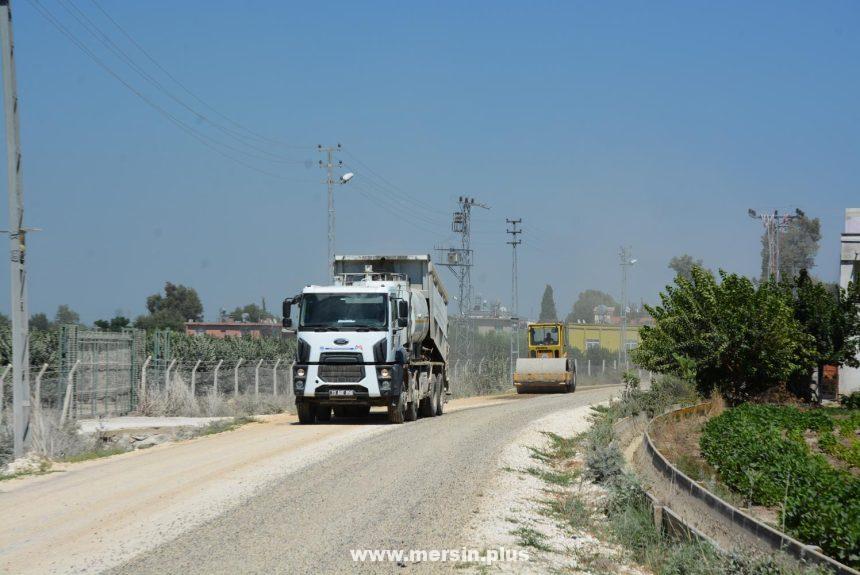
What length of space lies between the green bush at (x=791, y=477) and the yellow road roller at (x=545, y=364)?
22334 millimetres

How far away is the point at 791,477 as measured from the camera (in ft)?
45.0

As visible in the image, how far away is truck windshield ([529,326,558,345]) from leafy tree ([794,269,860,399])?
1682 cm

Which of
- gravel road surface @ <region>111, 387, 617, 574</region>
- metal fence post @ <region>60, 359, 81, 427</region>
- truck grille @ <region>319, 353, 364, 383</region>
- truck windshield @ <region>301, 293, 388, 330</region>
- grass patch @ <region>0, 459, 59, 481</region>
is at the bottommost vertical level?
grass patch @ <region>0, 459, 59, 481</region>

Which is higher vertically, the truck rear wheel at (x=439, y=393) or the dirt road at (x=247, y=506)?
the truck rear wheel at (x=439, y=393)

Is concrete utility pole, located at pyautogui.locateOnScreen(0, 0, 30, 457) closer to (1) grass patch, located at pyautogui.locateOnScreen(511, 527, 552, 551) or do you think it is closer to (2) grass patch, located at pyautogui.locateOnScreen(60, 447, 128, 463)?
(2) grass patch, located at pyautogui.locateOnScreen(60, 447, 128, 463)

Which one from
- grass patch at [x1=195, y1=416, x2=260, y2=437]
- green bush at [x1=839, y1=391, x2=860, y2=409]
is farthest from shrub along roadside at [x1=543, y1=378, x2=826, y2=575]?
green bush at [x1=839, y1=391, x2=860, y2=409]

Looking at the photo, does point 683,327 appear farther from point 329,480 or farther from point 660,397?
point 329,480

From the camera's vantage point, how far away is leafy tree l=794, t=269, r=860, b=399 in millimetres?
32031

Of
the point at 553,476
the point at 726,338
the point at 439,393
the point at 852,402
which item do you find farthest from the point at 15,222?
the point at 852,402

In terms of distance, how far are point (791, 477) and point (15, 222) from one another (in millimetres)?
13902

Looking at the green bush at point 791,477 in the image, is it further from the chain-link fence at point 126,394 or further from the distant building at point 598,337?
the distant building at point 598,337

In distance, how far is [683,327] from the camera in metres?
30.5

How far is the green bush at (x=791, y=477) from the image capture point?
10.3 metres

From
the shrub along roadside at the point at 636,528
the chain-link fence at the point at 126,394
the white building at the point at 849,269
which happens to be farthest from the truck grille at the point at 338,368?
the white building at the point at 849,269
